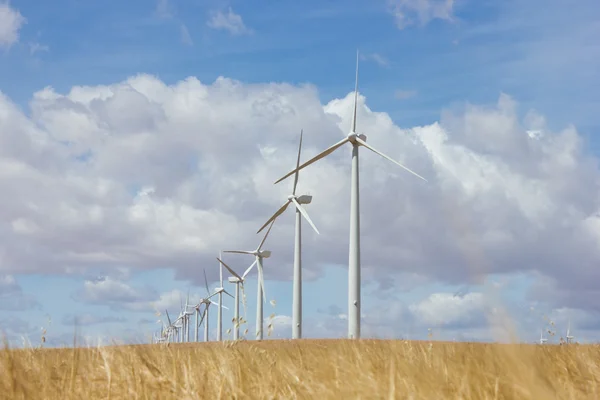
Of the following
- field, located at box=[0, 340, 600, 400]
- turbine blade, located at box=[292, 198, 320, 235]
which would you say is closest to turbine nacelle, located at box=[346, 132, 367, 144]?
turbine blade, located at box=[292, 198, 320, 235]

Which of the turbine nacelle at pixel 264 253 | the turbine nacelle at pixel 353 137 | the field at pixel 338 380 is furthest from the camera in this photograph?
the turbine nacelle at pixel 264 253

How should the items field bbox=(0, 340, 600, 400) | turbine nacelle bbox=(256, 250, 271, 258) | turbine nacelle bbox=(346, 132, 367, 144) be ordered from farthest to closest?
turbine nacelle bbox=(256, 250, 271, 258) → turbine nacelle bbox=(346, 132, 367, 144) → field bbox=(0, 340, 600, 400)

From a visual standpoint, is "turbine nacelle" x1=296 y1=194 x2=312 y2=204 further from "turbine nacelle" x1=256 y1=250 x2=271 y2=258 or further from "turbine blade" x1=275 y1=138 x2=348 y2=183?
"turbine nacelle" x1=256 y1=250 x2=271 y2=258

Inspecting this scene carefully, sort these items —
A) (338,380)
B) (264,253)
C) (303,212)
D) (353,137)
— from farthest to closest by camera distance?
(264,253), (303,212), (353,137), (338,380)

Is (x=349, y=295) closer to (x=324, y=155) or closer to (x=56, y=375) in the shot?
(x=324, y=155)

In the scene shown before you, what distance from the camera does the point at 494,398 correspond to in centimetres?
598

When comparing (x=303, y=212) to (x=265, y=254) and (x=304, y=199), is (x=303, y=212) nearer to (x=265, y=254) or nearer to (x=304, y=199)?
(x=304, y=199)

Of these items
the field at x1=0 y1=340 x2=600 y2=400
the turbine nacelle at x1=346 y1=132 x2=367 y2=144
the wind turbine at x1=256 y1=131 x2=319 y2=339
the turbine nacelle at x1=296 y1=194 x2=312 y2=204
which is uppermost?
the turbine nacelle at x1=346 y1=132 x2=367 y2=144

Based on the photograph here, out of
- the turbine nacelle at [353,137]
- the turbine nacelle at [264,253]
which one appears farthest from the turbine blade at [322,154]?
the turbine nacelle at [264,253]

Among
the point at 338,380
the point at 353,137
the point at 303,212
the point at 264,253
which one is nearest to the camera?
the point at 338,380

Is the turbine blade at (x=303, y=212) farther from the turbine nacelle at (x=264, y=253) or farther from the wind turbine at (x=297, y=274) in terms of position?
the turbine nacelle at (x=264, y=253)

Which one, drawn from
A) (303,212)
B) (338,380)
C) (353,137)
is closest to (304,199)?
(303,212)

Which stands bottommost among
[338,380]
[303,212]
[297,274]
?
[338,380]

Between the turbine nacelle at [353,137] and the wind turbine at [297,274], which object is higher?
the turbine nacelle at [353,137]
